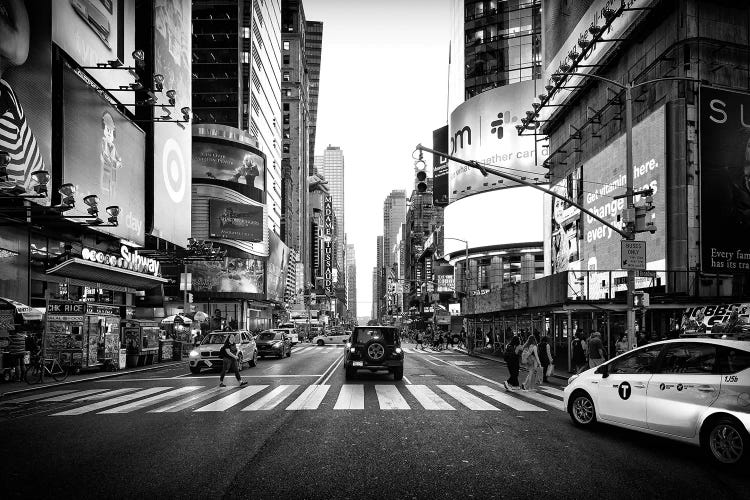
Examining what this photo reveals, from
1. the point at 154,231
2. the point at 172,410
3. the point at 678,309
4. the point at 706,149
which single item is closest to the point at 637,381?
the point at 172,410

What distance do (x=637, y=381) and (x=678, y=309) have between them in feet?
51.1

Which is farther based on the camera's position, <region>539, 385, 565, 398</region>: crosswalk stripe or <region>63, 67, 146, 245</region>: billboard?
<region>63, 67, 146, 245</region>: billboard

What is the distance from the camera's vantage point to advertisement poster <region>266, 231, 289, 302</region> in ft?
272

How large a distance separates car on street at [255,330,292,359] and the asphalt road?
64.8ft


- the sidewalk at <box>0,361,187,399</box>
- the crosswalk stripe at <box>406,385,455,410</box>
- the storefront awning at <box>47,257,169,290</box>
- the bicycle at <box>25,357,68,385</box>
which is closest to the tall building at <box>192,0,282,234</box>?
the storefront awning at <box>47,257,169,290</box>

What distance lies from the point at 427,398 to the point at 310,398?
3.00 meters

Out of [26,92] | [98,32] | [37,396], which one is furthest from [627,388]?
[98,32]

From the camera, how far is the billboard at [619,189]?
2408 cm

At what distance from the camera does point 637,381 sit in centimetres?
920

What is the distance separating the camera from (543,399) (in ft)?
48.9

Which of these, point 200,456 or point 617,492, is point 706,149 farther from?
point 200,456

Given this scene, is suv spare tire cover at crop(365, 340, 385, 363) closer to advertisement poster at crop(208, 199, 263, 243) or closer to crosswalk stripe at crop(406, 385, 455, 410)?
crosswalk stripe at crop(406, 385, 455, 410)

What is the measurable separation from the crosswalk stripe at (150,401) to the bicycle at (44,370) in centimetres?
555

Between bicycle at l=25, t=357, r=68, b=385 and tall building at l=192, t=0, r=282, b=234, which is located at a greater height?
tall building at l=192, t=0, r=282, b=234
